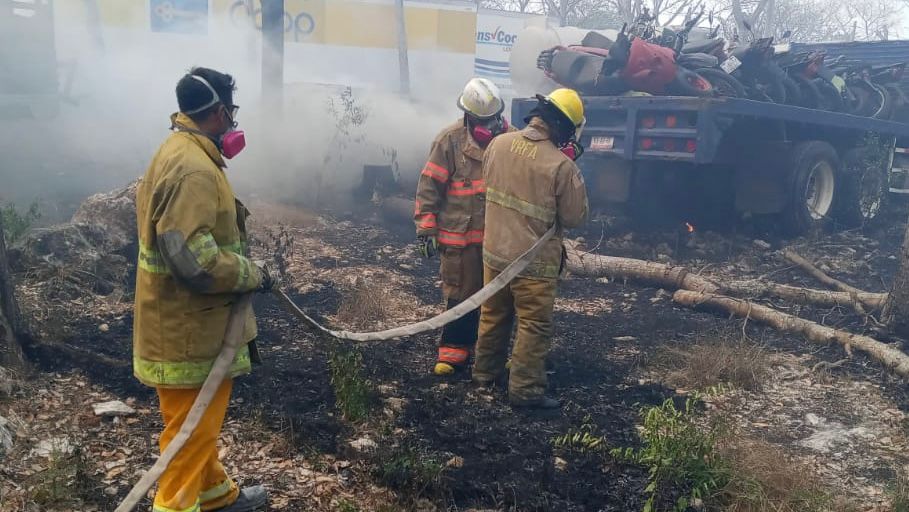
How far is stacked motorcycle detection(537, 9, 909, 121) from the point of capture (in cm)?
792

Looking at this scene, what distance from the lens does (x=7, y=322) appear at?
160 inches

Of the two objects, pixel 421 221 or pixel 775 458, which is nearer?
pixel 775 458

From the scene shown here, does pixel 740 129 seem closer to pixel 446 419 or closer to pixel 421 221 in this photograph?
pixel 421 221

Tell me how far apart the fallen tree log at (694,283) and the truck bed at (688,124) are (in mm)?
1229

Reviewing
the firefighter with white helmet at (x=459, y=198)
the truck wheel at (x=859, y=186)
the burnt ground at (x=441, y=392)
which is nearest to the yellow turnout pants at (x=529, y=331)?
the burnt ground at (x=441, y=392)

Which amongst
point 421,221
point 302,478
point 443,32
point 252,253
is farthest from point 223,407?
point 443,32

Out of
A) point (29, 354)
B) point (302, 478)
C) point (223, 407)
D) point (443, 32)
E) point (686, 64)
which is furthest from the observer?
point (443, 32)

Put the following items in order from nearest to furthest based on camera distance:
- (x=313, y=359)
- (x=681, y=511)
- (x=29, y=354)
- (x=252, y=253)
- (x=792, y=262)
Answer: (x=681, y=511)
(x=29, y=354)
(x=313, y=359)
(x=252, y=253)
(x=792, y=262)

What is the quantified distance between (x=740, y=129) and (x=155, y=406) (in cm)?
627

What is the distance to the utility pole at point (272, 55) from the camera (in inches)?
429

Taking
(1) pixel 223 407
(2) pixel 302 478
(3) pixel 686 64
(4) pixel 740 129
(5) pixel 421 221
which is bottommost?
(2) pixel 302 478

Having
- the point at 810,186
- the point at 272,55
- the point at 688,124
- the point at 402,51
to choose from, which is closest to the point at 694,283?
the point at 688,124

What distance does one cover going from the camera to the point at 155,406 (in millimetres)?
3941

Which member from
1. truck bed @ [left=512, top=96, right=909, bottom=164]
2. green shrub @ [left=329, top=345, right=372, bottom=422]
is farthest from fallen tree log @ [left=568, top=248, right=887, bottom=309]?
green shrub @ [left=329, top=345, right=372, bottom=422]
